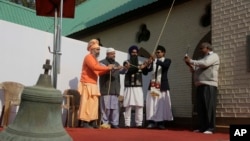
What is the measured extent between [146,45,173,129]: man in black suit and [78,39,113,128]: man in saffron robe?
1011mm

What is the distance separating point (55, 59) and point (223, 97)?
4115 millimetres

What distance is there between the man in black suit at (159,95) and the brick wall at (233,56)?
3.90 ft

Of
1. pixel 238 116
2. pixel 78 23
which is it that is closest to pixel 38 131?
pixel 238 116

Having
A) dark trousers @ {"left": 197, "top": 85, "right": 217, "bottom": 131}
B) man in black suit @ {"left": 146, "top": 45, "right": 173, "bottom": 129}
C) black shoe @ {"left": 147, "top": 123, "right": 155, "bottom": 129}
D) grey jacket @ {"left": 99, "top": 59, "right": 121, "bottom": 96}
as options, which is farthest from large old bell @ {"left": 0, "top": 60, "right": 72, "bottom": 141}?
black shoe @ {"left": 147, "top": 123, "right": 155, "bottom": 129}

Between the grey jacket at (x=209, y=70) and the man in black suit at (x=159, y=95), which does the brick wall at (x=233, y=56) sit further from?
the man in black suit at (x=159, y=95)

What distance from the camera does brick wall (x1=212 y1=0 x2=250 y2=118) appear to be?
6.29 m

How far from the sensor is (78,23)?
17.5m

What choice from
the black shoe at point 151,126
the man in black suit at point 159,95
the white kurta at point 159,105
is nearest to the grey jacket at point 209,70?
the man in black suit at point 159,95

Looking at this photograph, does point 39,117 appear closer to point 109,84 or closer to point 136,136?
point 136,136

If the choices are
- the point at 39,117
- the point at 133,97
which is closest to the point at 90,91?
the point at 133,97

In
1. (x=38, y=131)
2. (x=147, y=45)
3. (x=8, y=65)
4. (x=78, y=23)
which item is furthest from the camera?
(x=78, y=23)

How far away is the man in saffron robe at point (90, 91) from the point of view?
699 centimetres

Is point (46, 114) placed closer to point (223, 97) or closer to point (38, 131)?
point (38, 131)

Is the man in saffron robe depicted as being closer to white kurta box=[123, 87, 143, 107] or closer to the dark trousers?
white kurta box=[123, 87, 143, 107]
